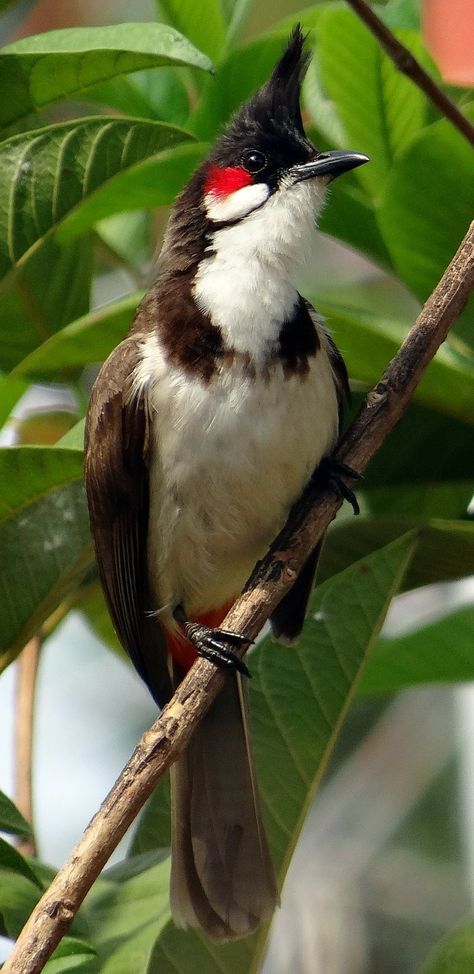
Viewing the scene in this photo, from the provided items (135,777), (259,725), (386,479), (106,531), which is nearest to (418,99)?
(386,479)

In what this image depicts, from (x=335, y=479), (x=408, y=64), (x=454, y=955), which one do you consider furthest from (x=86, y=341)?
(x=454, y=955)

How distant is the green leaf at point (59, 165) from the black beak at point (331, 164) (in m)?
0.22

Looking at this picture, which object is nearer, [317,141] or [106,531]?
[106,531]

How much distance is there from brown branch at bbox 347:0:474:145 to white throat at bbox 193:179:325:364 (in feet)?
1.27

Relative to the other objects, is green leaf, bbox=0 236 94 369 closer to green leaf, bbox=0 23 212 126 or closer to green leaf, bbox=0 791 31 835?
green leaf, bbox=0 23 212 126

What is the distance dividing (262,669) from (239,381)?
0.39 metres

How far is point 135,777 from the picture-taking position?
1360mm

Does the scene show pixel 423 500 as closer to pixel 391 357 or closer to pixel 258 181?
pixel 391 357

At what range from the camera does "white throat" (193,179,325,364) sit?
1863 millimetres

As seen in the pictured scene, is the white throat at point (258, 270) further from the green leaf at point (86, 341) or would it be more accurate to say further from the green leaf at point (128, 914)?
the green leaf at point (128, 914)

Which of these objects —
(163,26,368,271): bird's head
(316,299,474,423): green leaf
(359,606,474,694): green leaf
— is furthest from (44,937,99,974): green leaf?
(163,26,368,271): bird's head

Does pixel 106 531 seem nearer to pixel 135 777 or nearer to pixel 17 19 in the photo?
pixel 135 777

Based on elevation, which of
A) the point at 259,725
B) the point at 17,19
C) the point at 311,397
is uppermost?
the point at 17,19

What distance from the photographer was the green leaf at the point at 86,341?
174 centimetres
